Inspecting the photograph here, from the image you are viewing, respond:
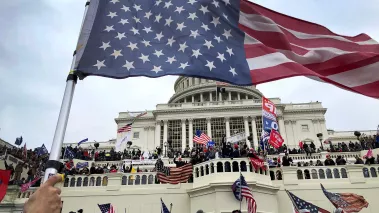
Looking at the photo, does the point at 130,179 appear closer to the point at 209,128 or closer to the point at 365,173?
the point at 365,173

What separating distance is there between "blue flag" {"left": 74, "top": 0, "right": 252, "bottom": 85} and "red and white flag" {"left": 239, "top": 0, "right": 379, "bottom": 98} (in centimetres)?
32

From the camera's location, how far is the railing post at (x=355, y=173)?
21652mm

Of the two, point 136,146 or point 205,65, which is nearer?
point 205,65

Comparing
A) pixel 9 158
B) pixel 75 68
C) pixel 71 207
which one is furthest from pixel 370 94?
pixel 9 158

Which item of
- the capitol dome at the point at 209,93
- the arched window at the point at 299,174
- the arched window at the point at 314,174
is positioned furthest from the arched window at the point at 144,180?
the capitol dome at the point at 209,93

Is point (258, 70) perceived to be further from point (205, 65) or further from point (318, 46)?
point (318, 46)

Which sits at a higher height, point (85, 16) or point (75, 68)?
point (85, 16)

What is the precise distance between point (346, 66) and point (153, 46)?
14.7ft

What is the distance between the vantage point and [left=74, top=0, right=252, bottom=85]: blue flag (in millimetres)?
7227

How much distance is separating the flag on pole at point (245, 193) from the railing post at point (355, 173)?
22.4ft

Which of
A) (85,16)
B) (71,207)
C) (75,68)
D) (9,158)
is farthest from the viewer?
(9,158)

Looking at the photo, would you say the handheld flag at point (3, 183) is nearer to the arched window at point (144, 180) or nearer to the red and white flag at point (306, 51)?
the arched window at point (144, 180)

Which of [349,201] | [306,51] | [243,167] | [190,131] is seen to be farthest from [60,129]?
[190,131]

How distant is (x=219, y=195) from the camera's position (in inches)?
808
